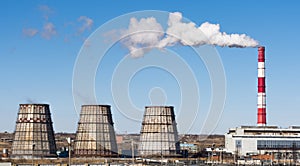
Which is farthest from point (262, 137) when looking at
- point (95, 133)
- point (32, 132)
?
point (32, 132)

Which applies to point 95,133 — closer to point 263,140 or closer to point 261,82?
point 261,82

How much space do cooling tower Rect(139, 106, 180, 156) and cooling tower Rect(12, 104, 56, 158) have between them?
13772 millimetres

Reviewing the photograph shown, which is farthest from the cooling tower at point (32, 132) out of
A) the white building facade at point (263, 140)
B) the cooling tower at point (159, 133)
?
the white building facade at point (263, 140)

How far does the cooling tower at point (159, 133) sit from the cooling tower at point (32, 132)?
1377 centimetres

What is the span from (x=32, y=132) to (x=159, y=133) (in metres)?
17.7

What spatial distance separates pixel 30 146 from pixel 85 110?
359 inches

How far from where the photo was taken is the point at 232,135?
108875 millimetres

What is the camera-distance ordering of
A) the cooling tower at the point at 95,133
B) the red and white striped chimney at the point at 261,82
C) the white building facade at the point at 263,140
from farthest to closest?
the white building facade at the point at 263,140 → the red and white striped chimney at the point at 261,82 → the cooling tower at the point at 95,133

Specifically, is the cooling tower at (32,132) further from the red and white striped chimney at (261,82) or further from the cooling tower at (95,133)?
the red and white striped chimney at (261,82)

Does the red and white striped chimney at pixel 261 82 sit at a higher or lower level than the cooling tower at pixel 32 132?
higher

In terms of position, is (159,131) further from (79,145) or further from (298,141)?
(298,141)

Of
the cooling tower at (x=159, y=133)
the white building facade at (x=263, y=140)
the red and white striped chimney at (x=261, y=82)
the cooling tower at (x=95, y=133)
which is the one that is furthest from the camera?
the white building facade at (x=263, y=140)

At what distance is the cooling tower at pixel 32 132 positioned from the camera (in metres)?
91.5

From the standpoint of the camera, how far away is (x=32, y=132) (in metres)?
91.4
